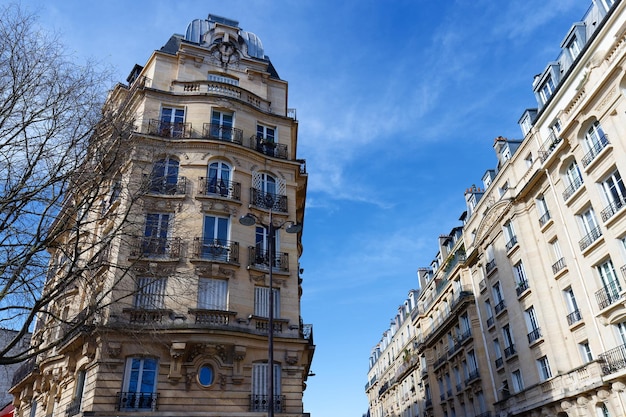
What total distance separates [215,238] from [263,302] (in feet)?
9.86

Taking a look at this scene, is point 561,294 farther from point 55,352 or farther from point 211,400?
point 55,352

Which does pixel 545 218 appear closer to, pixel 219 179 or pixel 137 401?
pixel 219 179

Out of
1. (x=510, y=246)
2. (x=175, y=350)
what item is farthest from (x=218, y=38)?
(x=510, y=246)

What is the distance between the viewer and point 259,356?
52.7 feet

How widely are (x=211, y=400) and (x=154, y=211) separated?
7.23m

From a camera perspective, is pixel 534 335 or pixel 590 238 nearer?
pixel 590 238

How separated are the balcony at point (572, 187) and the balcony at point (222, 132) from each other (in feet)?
49.6

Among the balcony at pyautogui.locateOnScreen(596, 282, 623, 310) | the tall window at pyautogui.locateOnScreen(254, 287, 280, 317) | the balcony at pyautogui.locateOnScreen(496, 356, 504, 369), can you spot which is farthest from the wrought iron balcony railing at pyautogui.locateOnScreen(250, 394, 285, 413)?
the balcony at pyautogui.locateOnScreen(496, 356, 504, 369)

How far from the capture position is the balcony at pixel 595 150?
19.4 m

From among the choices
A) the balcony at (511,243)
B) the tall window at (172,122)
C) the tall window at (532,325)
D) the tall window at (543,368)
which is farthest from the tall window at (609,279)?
the tall window at (172,122)

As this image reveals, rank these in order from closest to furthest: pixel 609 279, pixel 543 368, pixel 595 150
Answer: pixel 609 279
pixel 595 150
pixel 543 368

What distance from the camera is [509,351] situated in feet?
86.8

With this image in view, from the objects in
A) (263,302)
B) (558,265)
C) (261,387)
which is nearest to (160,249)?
(263,302)

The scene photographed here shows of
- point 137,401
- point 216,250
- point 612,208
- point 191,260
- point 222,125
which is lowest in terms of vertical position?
point 137,401
